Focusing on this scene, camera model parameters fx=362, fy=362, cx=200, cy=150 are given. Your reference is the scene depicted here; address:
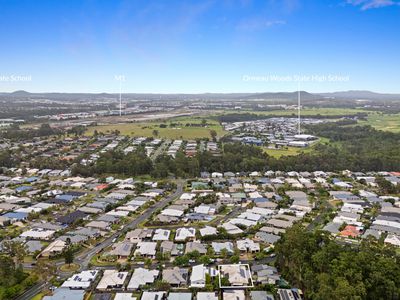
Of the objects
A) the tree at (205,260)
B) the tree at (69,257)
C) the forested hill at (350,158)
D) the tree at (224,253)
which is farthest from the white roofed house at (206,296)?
the forested hill at (350,158)

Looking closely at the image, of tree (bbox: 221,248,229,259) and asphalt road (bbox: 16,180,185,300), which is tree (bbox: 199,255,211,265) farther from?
asphalt road (bbox: 16,180,185,300)

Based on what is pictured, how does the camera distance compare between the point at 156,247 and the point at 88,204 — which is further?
the point at 88,204

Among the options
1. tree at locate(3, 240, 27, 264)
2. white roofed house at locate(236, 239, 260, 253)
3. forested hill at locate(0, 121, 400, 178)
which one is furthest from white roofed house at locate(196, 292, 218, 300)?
forested hill at locate(0, 121, 400, 178)

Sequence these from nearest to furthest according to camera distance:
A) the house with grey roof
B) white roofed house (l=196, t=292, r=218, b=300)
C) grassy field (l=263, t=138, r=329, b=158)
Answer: white roofed house (l=196, t=292, r=218, b=300) → the house with grey roof → grassy field (l=263, t=138, r=329, b=158)

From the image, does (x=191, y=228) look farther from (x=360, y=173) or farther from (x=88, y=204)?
(x=360, y=173)

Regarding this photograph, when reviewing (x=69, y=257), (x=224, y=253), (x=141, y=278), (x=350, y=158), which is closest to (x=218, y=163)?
(x=350, y=158)

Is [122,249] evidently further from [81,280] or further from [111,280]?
[81,280]

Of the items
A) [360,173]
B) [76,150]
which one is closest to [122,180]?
[76,150]
